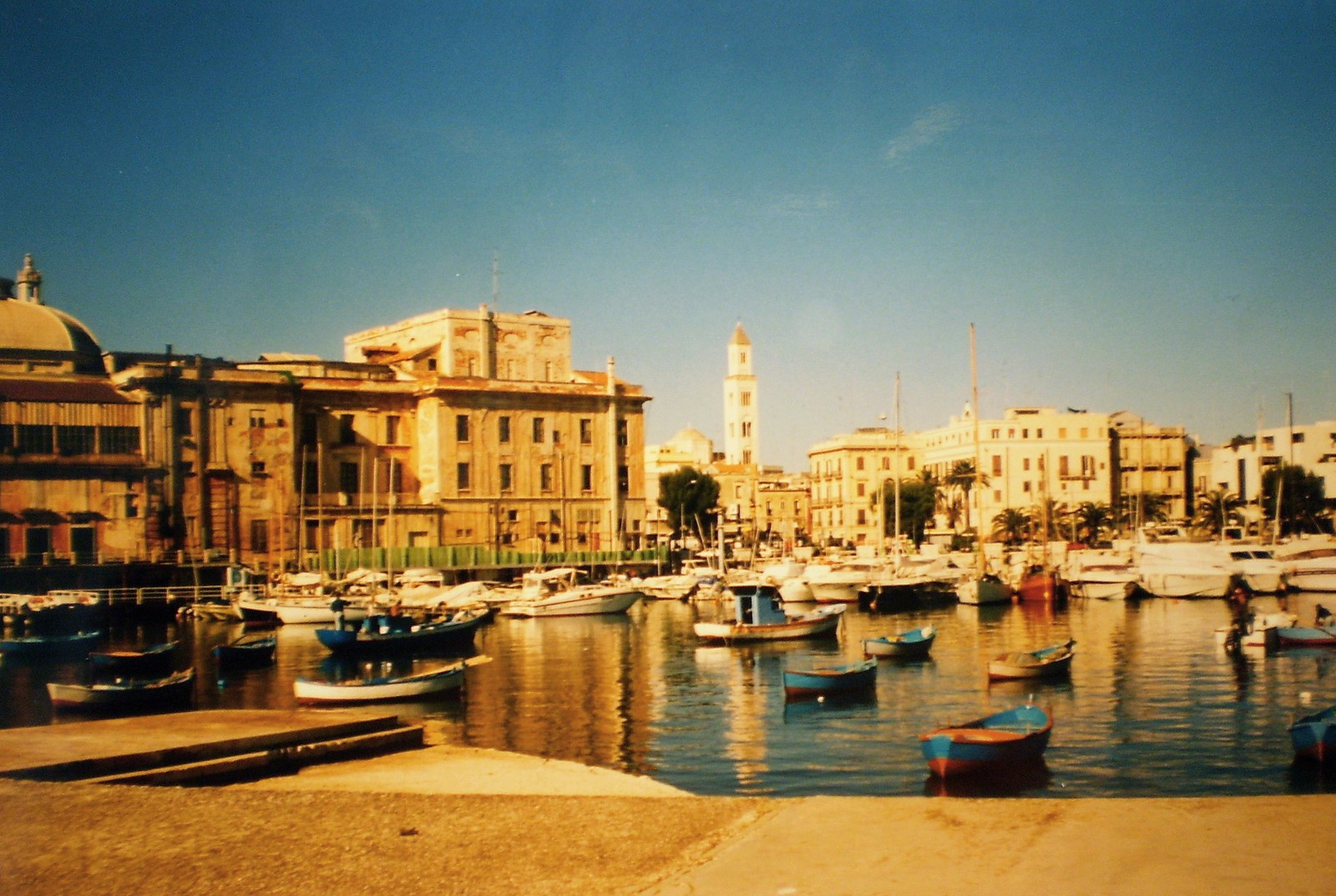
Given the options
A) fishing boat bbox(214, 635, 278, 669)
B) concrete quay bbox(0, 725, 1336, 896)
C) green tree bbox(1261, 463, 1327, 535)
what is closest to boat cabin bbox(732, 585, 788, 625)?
fishing boat bbox(214, 635, 278, 669)

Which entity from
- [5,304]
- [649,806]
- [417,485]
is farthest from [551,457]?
[649,806]

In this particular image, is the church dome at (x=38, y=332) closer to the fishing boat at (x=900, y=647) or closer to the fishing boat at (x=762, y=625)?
the fishing boat at (x=762, y=625)

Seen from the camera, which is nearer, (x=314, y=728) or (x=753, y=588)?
(x=314, y=728)

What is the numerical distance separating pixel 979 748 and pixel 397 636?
92.1 feet

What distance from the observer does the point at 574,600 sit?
201ft

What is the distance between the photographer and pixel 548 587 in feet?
224

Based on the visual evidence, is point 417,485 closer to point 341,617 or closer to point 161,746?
point 341,617

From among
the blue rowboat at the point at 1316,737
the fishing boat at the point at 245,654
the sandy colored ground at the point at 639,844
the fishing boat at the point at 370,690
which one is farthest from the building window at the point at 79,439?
the blue rowboat at the point at 1316,737

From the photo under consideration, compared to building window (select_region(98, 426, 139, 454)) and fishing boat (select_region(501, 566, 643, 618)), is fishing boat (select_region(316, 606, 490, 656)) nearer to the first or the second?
building window (select_region(98, 426, 139, 454))

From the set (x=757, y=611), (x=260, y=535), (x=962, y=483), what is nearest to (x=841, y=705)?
(x=757, y=611)

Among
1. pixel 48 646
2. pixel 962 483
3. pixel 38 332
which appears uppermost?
pixel 38 332

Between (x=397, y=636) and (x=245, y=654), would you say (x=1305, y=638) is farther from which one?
(x=245, y=654)

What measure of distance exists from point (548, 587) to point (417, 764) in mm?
51899

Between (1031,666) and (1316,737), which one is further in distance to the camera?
(1031,666)
